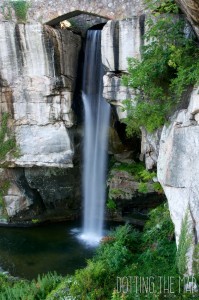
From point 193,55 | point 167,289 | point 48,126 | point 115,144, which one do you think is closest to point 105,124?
point 115,144

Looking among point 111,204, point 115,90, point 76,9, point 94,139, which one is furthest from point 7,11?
point 111,204

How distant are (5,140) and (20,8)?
4.11 metres

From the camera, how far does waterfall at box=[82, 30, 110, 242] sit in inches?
423

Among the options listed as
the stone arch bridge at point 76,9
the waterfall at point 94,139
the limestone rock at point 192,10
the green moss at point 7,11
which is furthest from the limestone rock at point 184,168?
the green moss at point 7,11

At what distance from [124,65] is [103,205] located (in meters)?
5.41

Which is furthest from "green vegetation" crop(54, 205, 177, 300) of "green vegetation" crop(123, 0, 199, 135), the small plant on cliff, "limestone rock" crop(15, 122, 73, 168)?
the small plant on cliff

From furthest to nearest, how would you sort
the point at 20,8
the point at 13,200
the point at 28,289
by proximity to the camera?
the point at 13,200 → the point at 20,8 → the point at 28,289

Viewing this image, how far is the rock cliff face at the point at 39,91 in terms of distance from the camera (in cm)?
988

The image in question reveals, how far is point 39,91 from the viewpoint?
400 inches

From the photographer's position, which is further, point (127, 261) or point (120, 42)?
point (120, 42)

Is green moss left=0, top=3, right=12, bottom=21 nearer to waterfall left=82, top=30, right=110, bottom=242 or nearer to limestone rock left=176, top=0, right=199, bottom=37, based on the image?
waterfall left=82, top=30, right=110, bottom=242

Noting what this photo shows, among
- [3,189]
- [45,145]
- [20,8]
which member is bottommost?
[3,189]

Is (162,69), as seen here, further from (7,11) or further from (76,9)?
(7,11)

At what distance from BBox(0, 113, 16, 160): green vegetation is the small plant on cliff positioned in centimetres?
317
